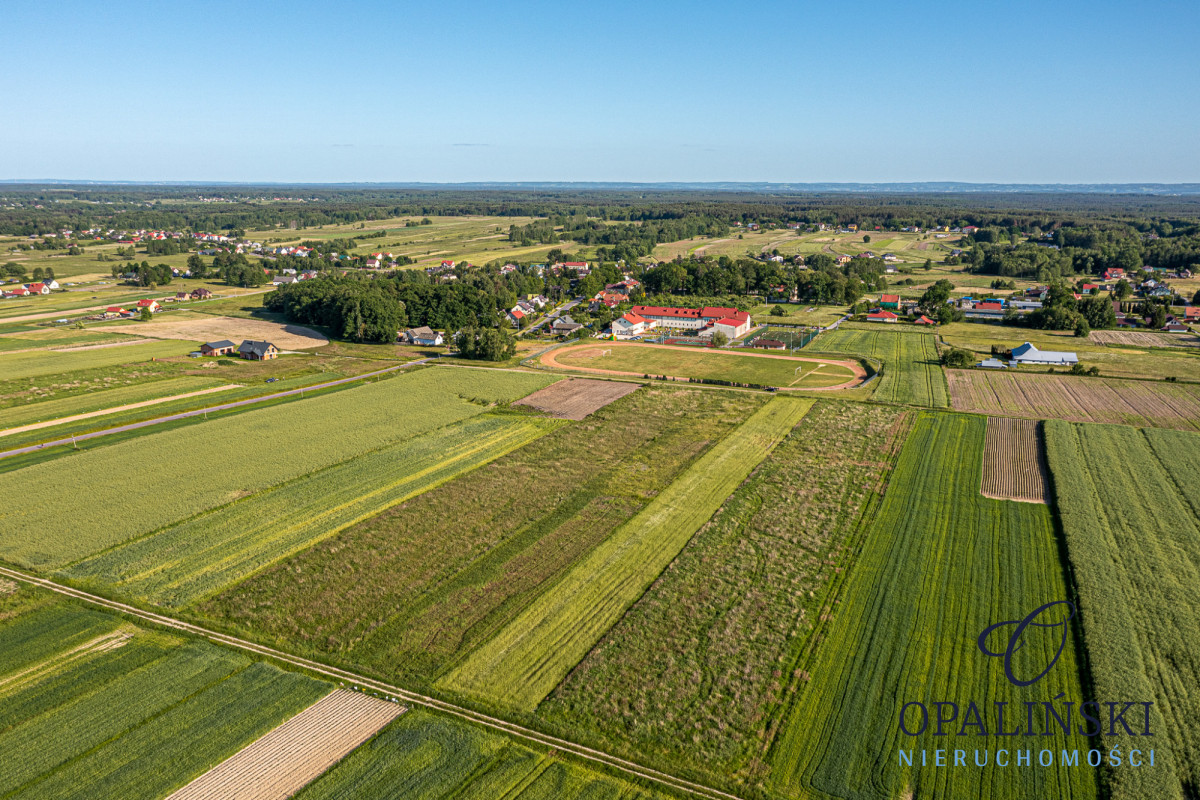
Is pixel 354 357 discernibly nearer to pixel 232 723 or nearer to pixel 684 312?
pixel 684 312

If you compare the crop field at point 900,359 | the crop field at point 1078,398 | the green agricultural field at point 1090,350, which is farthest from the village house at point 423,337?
the green agricultural field at point 1090,350

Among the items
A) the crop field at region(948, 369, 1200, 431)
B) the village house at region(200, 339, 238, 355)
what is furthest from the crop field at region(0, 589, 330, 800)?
the village house at region(200, 339, 238, 355)

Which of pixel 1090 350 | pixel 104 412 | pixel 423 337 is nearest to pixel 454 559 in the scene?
pixel 104 412

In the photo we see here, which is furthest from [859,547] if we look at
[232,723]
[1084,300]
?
[1084,300]

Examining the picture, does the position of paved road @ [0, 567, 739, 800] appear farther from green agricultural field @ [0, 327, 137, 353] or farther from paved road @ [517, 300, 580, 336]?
paved road @ [517, 300, 580, 336]

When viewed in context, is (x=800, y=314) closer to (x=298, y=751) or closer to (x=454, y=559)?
(x=454, y=559)

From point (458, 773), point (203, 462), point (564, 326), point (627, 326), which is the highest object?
point (627, 326)

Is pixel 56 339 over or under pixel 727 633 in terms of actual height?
over
